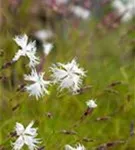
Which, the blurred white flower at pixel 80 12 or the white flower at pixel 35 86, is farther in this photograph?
the blurred white flower at pixel 80 12

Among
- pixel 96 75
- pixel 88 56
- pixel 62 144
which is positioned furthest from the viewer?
pixel 88 56

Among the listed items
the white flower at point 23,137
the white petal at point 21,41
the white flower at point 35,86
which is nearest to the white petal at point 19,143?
the white flower at point 23,137

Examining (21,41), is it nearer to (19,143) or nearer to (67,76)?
(67,76)

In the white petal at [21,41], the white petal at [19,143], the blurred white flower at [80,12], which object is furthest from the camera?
the blurred white flower at [80,12]

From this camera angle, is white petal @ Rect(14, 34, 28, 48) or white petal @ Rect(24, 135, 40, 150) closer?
white petal @ Rect(24, 135, 40, 150)

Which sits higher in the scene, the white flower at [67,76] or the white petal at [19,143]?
the white flower at [67,76]

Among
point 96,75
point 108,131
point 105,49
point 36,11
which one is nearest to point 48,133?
point 108,131

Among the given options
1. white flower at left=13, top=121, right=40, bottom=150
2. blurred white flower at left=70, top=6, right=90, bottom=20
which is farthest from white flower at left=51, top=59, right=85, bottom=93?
blurred white flower at left=70, top=6, right=90, bottom=20

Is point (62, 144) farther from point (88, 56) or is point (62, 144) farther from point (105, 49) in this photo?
point (105, 49)

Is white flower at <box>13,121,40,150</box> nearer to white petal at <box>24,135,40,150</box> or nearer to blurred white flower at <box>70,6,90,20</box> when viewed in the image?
white petal at <box>24,135,40,150</box>

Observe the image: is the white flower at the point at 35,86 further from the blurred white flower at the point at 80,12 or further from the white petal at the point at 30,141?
the blurred white flower at the point at 80,12

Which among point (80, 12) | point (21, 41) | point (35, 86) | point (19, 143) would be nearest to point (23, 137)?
point (19, 143)
